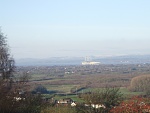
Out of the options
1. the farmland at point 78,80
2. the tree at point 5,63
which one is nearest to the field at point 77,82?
the farmland at point 78,80

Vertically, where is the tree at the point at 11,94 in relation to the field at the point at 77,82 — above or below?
above

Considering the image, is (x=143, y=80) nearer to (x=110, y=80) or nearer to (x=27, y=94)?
(x=110, y=80)

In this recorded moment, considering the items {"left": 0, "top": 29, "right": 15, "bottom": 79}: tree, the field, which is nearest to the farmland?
the field

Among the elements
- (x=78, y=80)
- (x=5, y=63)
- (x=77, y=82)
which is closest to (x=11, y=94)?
(x=5, y=63)

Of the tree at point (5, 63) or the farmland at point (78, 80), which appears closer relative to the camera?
the tree at point (5, 63)

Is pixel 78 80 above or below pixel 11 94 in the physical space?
below

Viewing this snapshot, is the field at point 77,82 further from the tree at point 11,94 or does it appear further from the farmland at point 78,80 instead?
the tree at point 11,94

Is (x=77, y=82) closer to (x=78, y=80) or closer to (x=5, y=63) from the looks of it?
(x=78, y=80)

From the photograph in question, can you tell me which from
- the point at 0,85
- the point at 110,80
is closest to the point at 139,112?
the point at 0,85

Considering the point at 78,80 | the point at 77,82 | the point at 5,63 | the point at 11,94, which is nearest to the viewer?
the point at 11,94

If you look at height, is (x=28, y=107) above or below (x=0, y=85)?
below

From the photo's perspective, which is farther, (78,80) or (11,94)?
(78,80)
